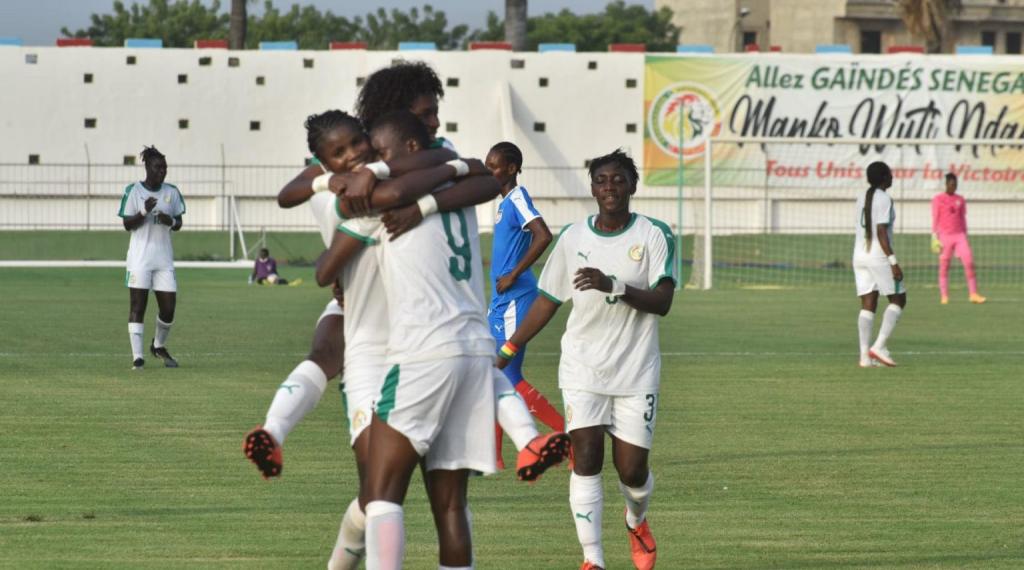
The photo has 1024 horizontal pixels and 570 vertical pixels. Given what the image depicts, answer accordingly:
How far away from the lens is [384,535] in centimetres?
593

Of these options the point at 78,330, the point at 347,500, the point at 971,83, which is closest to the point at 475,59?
the point at 971,83

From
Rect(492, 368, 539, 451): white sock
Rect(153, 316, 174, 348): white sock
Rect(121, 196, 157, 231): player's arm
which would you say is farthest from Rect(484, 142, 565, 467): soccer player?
Rect(153, 316, 174, 348): white sock

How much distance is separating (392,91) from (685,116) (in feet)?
156

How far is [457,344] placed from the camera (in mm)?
6004

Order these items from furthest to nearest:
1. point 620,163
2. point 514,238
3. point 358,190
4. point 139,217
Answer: point 139,217, point 514,238, point 620,163, point 358,190

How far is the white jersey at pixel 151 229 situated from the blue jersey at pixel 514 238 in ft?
23.1

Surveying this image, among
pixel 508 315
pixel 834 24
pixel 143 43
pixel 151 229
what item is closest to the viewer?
pixel 508 315

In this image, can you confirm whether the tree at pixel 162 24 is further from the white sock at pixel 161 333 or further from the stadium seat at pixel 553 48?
the white sock at pixel 161 333

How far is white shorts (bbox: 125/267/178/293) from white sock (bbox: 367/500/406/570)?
485 inches

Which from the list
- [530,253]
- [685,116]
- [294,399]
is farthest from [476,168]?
[685,116]

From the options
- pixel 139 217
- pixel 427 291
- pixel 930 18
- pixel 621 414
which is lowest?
pixel 621 414

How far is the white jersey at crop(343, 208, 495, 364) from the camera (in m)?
5.98

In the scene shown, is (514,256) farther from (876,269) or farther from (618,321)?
(876,269)

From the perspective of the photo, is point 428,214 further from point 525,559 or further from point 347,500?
point 347,500
